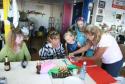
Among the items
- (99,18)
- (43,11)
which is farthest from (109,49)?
(43,11)

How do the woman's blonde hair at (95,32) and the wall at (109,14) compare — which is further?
the wall at (109,14)

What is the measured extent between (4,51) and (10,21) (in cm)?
76

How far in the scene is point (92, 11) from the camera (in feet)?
14.5

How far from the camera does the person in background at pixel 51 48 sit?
246cm

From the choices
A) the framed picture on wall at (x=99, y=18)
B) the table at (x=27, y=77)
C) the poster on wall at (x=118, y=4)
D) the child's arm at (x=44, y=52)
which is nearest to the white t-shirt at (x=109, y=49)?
the table at (x=27, y=77)

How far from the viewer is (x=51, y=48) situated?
2.52 meters

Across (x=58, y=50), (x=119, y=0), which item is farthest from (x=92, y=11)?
(x=58, y=50)

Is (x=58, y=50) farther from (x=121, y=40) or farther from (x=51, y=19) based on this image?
(x=51, y=19)

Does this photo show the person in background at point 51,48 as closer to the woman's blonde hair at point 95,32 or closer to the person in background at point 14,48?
the person in background at point 14,48

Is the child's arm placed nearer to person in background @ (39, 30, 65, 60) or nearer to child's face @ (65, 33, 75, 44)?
person in background @ (39, 30, 65, 60)

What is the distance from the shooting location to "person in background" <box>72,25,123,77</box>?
212cm

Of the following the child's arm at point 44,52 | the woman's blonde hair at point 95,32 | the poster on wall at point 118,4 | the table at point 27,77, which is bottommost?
the table at point 27,77

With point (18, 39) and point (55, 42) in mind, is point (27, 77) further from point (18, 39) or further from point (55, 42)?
point (55, 42)

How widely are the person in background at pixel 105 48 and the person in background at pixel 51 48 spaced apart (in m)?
0.47
